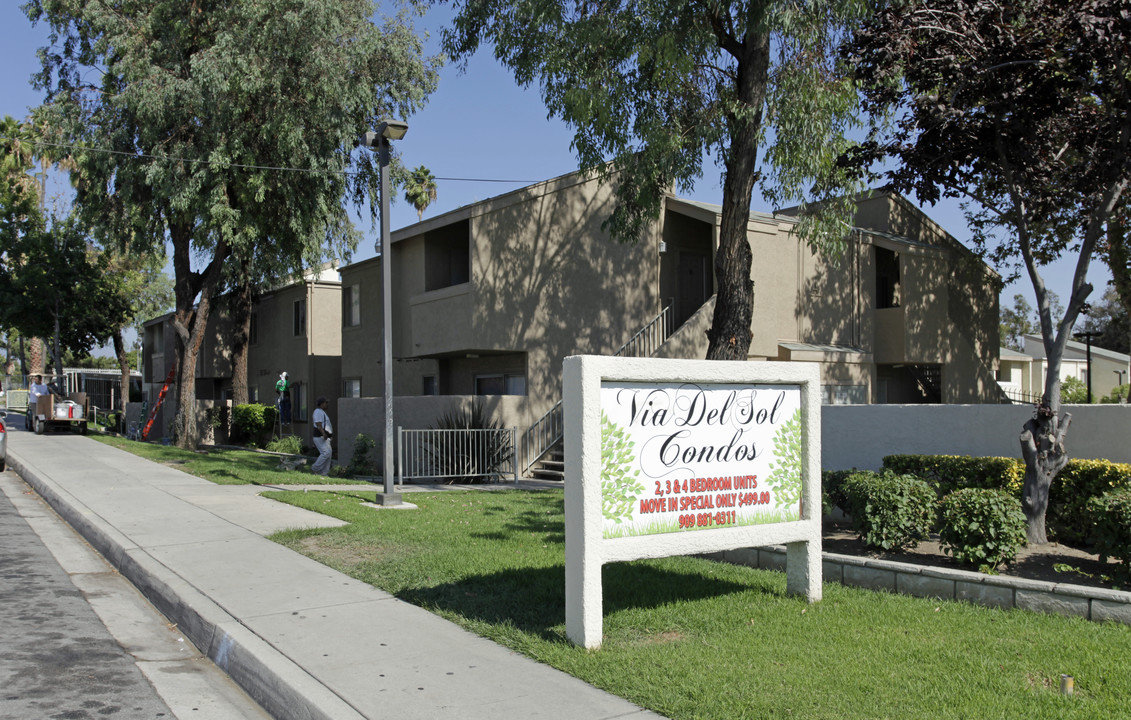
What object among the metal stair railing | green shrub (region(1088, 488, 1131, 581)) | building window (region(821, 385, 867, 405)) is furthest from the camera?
building window (region(821, 385, 867, 405))

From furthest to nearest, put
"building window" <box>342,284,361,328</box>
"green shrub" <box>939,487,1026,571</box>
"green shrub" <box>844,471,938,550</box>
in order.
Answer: "building window" <box>342,284,361,328</box> → "green shrub" <box>844,471,938,550</box> → "green shrub" <box>939,487,1026,571</box>

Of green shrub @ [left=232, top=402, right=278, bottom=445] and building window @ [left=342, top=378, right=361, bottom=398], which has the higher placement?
building window @ [left=342, top=378, right=361, bottom=398]

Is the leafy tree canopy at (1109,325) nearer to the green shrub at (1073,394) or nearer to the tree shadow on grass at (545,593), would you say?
the green shrub at (1073,394)

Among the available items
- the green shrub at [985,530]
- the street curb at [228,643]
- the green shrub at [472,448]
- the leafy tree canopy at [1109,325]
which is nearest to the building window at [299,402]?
the green shrub at [472,448]

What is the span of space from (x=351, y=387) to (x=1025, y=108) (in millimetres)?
21093

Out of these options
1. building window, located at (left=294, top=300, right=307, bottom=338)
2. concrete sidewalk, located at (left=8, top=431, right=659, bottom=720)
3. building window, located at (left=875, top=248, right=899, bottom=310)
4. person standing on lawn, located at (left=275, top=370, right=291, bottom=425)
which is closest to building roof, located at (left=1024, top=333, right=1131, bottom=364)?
building window, located at (left=875, top=248, right=899, bottom=310)

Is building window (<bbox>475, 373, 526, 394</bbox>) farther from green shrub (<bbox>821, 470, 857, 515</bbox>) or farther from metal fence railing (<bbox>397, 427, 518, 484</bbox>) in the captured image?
green shrub (<bbox>821, 470, 857, 515</bbox>)

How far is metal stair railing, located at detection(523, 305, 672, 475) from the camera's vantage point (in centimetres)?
1917

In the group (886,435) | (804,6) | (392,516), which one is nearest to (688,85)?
(804,6)

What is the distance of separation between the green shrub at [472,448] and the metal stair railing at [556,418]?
24.5 inches

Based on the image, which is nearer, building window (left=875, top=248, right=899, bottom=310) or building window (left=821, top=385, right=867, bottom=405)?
building window (left=821, top=385, right=867, bottom=405)

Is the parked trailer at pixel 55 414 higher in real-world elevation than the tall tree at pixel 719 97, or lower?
lower

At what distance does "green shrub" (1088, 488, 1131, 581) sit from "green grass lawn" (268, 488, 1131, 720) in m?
1.09

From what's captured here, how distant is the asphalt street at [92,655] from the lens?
5.44m
